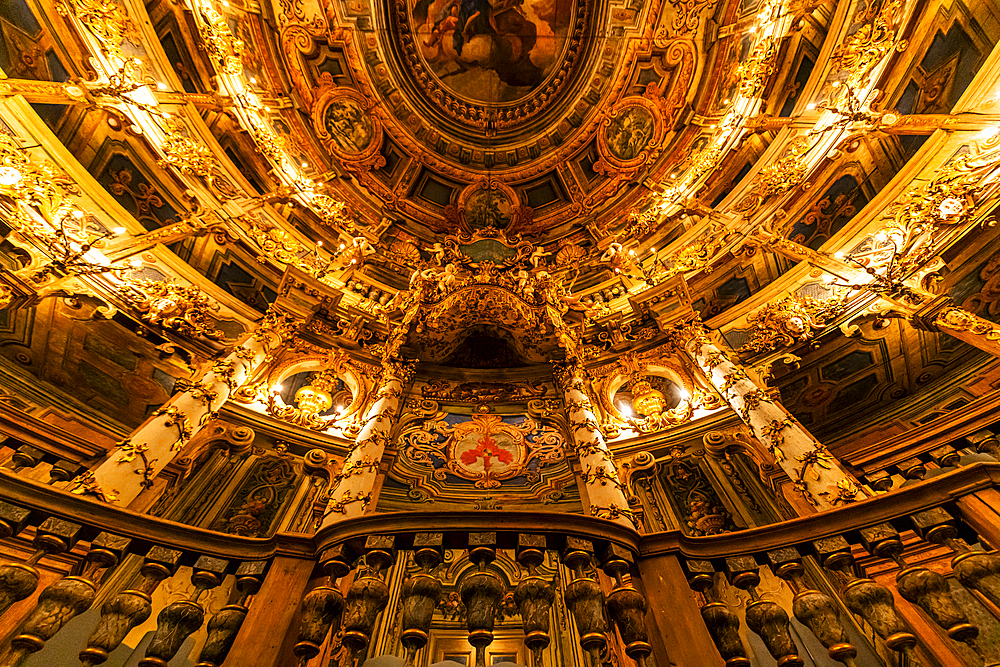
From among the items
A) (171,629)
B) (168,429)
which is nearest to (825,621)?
(171,629)

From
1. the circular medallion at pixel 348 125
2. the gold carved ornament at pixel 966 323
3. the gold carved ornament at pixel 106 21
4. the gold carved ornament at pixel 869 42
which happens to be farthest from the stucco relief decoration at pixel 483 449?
the circular medallion at pixel 348 125

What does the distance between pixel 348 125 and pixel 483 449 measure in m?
12.0

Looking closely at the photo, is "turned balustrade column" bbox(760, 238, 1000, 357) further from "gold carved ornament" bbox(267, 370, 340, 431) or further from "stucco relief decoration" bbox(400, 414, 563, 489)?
"gold carved ornament" bbox(267, 370, 340, 431)

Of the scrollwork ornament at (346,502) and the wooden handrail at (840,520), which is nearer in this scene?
the wooden handrail at (840,520)

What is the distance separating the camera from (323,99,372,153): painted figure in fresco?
14009mm

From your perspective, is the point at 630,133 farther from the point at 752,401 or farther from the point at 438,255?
the point at 752,401

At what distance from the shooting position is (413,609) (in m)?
2.46

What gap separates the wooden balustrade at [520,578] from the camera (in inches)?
87.8

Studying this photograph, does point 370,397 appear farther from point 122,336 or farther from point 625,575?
point 625,575

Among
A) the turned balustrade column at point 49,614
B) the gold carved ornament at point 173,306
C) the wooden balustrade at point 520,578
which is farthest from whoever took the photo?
the gold carved ornament at point 173,306

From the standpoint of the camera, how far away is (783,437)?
21.0 feet

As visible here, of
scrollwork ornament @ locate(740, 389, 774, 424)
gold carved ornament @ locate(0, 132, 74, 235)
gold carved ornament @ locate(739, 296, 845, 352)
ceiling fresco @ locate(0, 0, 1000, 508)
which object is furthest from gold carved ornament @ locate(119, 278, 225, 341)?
gold carved ornament @ locate(739, 296, 845, 352)

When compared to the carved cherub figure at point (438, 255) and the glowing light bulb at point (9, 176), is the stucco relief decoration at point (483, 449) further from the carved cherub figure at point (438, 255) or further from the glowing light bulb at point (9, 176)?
the glowing light bulb at point (9, 176)

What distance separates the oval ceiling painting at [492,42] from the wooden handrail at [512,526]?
16.8 metres
